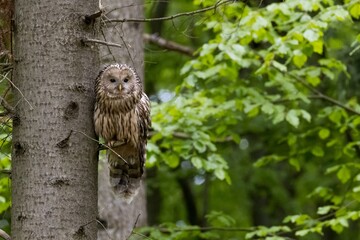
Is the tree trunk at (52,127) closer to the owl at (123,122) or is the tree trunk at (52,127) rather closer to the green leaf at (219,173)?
the owl at (123,122)

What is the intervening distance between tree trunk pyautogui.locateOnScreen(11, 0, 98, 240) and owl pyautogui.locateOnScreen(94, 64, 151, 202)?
123 millimetres

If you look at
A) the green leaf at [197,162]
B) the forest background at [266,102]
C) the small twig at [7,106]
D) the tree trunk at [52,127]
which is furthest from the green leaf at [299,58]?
the small twig at [7,106]

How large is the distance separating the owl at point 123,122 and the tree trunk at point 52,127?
0.12 meters

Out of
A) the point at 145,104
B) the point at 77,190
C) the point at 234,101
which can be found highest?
the point at 234,101

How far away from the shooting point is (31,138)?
4.12m

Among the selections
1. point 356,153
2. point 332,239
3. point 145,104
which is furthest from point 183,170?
point 145,104

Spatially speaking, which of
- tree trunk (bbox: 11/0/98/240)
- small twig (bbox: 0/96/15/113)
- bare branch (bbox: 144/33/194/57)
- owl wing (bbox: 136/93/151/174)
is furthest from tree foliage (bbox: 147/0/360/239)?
small twig (bbox: 0/96/15/113)

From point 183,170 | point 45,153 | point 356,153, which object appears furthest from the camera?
point 183,170

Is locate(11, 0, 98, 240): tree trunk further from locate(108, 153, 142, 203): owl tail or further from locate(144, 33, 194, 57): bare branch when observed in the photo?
locate(144, 33, 194, 57): bare branch

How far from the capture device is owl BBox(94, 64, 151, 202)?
4375 mm

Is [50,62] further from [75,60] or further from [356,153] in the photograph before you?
[356,153]

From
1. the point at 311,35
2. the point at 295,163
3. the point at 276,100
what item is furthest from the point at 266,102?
the point at 311,35

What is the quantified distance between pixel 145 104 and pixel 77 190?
83cm

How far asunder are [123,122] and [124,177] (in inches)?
19.5
